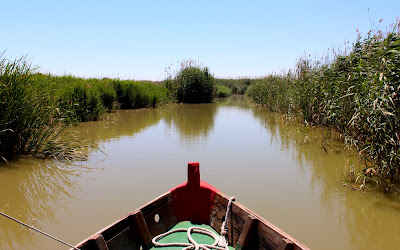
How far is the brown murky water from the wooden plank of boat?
805 mm

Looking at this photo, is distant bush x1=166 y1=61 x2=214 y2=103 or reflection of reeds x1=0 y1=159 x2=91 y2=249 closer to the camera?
reflection of reeds x1=0 y1=159 x2=91 y2=249

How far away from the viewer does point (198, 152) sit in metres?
6.65

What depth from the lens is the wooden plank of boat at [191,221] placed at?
2.23 metres

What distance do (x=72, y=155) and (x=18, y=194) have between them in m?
1.92

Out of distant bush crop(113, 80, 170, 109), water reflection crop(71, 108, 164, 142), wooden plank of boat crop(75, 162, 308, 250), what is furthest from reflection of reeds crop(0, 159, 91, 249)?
distant bush crop(113, 80, 170, 109)

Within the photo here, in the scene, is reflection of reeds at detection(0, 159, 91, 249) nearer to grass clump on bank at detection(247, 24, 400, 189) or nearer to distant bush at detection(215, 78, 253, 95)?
grass clump on bank at detection(247, 24, 400, 189)

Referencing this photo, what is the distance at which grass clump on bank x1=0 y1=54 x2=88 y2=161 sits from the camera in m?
5.08

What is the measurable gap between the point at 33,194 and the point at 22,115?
1.69 metres

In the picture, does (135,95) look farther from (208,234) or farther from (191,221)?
(208,234)

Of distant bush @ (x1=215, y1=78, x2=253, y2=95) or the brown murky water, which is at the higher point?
distant bush @ (x1=215, y1=78, x2=253, y2=95)

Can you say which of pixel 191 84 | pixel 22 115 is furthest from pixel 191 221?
pixel 191 84

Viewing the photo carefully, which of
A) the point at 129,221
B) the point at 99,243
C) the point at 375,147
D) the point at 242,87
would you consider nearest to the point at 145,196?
the point at 129,221

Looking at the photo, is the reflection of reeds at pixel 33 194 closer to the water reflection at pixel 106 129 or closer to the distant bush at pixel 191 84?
the water reflection at pixel 106 129

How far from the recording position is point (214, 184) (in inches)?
183
